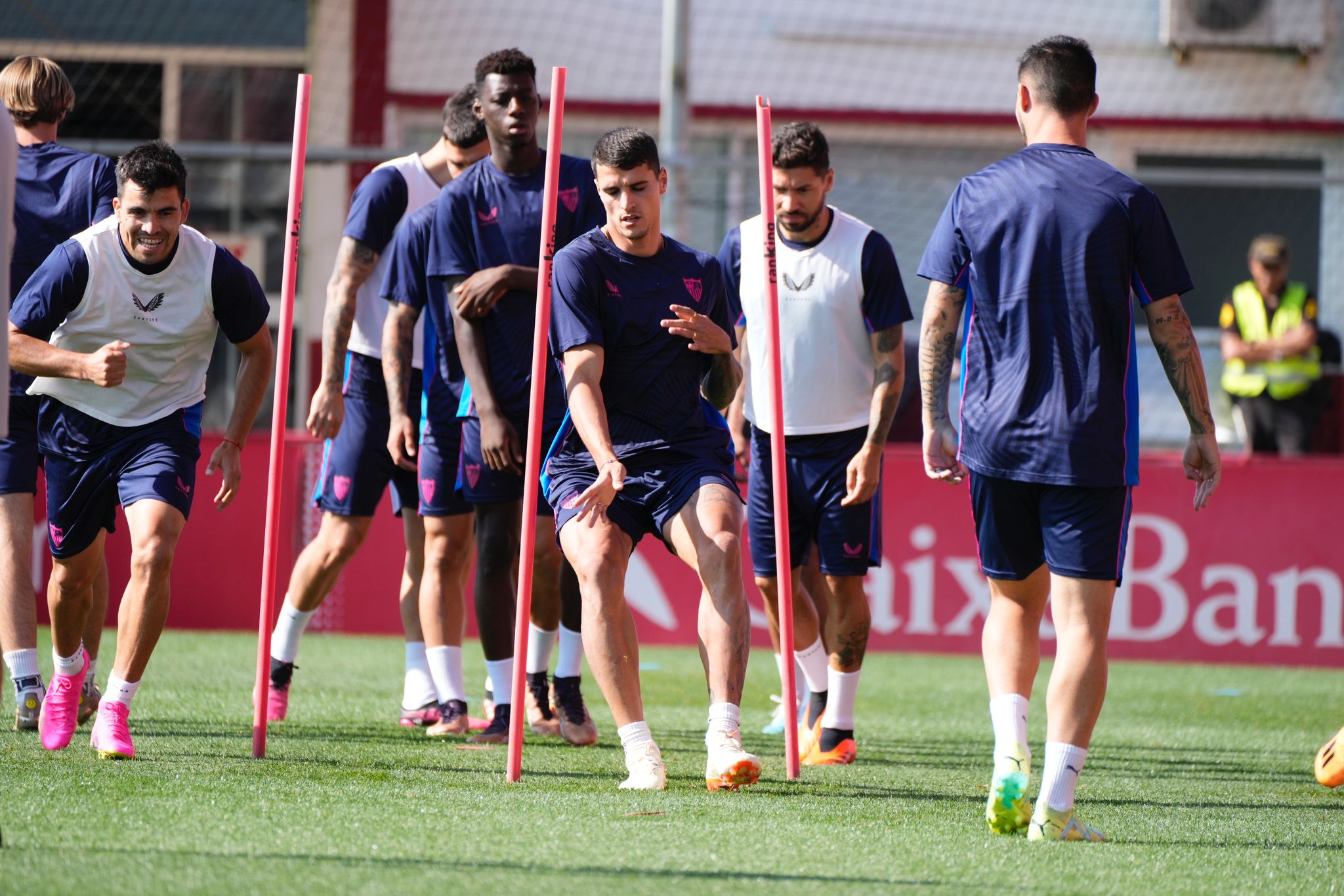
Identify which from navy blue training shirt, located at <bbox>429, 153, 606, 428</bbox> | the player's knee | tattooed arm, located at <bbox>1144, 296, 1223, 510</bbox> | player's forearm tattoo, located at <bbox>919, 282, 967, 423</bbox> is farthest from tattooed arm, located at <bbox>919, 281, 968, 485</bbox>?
the player's knee

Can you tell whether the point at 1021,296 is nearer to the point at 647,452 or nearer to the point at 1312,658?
the point at 647,452

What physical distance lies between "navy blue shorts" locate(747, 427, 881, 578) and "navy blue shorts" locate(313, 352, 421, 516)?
54.3 inches

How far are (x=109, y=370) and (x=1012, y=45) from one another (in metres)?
10.5

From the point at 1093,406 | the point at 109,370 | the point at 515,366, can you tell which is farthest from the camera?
the point at 515,366

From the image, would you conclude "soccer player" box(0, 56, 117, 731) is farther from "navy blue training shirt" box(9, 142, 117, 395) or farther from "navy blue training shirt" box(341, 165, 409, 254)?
"navy blue training shirt" box(341, 165, 409, 254)

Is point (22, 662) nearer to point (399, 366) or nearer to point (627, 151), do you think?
point (399, 366)

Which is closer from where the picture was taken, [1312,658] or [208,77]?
[1312,658]

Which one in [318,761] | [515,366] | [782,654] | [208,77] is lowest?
[318,761]

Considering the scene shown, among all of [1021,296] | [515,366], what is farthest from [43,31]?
[1021,296]

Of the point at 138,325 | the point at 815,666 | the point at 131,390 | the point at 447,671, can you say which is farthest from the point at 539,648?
the point at 138,325

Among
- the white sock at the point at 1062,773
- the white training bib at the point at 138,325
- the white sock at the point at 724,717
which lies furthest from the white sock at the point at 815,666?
the white training bib at the point at 138,325

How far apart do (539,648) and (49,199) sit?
2.30m

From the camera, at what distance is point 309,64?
13.2m

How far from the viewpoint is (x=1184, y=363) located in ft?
13.3
